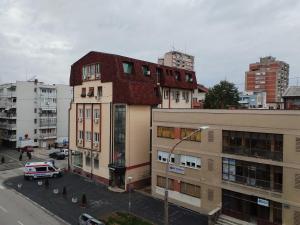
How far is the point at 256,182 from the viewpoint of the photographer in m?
26.3

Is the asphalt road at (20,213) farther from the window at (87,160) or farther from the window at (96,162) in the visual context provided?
the window at (87,160)

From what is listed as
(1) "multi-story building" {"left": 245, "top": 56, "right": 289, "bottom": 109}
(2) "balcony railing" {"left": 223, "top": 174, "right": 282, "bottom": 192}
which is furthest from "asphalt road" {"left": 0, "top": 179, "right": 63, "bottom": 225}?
(1) "multi-story building" {"left": 245, "top": 56, "right": 289, "bottom": 109}

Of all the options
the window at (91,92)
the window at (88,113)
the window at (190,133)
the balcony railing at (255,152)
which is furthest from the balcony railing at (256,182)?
the window at (88,113)

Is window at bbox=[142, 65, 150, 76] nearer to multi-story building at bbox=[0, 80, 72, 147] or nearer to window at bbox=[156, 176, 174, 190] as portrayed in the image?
window at bbox=[156, 176, 174, 190]

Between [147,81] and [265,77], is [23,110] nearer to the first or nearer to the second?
[147,81]

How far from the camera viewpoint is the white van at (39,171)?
4400 cm

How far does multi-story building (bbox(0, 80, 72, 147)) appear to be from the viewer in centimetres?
6869

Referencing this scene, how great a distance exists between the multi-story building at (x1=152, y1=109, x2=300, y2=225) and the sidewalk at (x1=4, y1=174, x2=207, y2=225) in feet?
6.04

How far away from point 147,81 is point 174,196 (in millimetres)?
17898

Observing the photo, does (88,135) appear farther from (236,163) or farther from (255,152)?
(255,152)

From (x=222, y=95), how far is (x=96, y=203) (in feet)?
113

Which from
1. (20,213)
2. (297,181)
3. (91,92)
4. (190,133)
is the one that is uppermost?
(91,92)

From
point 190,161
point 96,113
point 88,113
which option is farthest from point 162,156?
point 88,113

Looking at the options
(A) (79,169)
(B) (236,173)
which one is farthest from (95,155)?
(B) (236,173)
